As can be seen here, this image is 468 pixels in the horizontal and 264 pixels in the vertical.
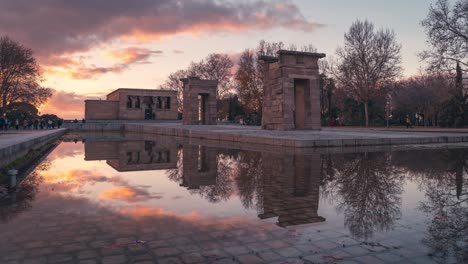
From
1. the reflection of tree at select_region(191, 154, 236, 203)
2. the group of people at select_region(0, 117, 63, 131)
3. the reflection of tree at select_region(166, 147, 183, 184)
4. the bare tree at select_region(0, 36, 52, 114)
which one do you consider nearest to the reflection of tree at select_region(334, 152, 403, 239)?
the reflection of tree at select_region(191, 154, 236, 203)

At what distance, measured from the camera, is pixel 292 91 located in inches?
885

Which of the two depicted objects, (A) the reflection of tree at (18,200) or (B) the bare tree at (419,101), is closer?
(A) the reflection of tree at (18,200)

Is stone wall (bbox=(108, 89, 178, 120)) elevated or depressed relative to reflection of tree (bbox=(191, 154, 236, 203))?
elevated

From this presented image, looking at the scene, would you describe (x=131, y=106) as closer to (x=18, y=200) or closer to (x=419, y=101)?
(x=419, y=101)

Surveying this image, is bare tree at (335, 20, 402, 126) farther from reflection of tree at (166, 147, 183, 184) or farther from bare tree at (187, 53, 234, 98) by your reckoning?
reflection of tree at (166, 147, 183, 184)

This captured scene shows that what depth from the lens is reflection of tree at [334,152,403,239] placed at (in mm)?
4520

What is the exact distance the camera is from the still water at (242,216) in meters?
3.50

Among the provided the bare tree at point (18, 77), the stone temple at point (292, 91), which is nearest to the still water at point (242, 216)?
the stone temple at point (292, 91)

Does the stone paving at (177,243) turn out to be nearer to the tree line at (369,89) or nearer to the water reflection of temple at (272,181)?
the water reflection of temple at (272,181)

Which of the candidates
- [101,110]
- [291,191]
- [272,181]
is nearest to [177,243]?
[291,191]

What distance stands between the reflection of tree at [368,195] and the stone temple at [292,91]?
1256 centimetres

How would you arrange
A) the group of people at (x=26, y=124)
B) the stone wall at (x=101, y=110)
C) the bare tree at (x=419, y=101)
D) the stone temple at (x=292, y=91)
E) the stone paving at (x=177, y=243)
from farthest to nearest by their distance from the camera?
1. the stone wall at (x=101, y=110)
2. the bare tree at (x=419, y=101)
3. the group of people at (x=26, y=124)
4. the stone temple at (x=292, y=91)
5. the stone paving at (x=177, y=243)

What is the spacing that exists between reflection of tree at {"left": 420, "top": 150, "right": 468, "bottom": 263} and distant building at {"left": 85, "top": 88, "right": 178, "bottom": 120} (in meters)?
52.9

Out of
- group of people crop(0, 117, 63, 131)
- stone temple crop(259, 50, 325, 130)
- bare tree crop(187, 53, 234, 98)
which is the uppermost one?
bare tree crop(187, 53, 234, 98)
